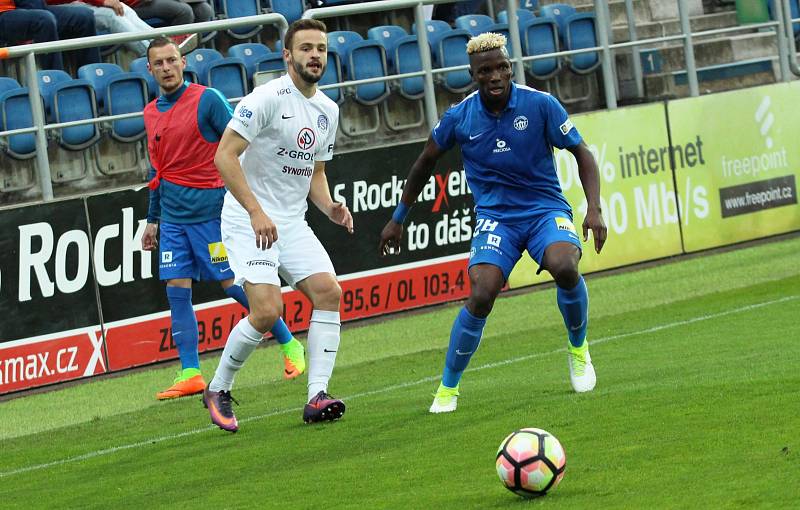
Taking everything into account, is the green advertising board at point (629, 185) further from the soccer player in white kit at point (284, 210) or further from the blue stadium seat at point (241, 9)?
the soccer player in white kit at point (284, 210)

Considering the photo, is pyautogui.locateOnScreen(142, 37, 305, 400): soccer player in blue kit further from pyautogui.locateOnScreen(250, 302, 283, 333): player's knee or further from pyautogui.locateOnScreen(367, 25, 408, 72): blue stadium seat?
pyautogui.locateOnScreen(367, 25, 408, 72): blue stadium seat

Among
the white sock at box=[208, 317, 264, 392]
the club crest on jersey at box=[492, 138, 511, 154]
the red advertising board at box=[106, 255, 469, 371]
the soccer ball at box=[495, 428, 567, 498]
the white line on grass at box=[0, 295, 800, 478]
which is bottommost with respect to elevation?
the white line on grass at box=[0, 295, 800, 478]

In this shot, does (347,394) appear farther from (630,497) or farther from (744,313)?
(630,497)

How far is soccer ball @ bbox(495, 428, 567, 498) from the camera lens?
586 centimetres

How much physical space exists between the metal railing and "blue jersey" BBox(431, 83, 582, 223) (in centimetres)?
489

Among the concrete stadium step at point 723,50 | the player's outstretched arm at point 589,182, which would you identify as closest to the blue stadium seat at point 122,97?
the player's outstretched arm at point 589,182

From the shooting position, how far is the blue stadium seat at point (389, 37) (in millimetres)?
15234

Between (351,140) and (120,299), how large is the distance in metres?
3.57

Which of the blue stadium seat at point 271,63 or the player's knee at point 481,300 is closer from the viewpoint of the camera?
the player's knee at point 481,300

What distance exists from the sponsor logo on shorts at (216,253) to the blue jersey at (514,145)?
104 inches

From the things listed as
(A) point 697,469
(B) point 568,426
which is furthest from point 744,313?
(A) point 697,469

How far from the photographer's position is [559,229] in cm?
825

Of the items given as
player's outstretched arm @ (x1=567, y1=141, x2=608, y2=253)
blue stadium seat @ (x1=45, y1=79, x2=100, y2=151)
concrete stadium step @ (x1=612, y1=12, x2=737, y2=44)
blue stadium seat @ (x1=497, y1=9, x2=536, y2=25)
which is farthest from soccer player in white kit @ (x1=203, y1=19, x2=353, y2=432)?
concrete stadium step @ (x1=612, y1=12, x2=737, y2=44)

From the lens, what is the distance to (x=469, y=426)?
787 centimetres
